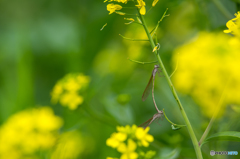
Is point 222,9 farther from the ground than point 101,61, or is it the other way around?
point 222,9

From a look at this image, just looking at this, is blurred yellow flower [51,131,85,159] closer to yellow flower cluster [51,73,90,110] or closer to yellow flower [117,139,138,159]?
yellow flower cluster [51,73,90,110]

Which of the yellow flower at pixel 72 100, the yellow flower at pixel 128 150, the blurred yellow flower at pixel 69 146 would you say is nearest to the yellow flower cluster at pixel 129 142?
the yellow flower at pixel 128 150

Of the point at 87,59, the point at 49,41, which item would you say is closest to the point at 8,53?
the point at 49,41

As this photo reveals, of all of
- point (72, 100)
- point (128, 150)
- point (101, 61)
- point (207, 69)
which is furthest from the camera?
point (101, 61)

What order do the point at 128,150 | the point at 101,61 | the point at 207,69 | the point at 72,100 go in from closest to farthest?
the point at 128,150
the point at 207,69
the point at 72,100
the point at 101,61

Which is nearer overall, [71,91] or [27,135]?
[27,135]

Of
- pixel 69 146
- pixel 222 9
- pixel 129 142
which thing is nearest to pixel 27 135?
pixel 69 146

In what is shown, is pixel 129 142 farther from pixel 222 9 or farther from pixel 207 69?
pixel 222 9
